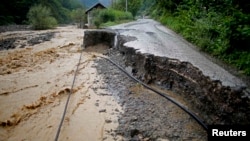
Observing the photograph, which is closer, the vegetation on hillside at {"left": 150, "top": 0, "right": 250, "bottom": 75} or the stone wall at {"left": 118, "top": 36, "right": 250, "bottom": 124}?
the stone wall at {"left": 118, "top": 36, "right": 250, "bottom": 124}

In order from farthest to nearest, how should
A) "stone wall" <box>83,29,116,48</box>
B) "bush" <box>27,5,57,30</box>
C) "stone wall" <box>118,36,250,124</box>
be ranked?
"bush" <box>27,5,57,30</box>
"stone wall" <box>83,29,116,48</box>
"stone wall" <box>118,36,250,124</box>

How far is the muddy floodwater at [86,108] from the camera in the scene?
5238 mm

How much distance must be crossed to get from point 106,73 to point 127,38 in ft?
9.00

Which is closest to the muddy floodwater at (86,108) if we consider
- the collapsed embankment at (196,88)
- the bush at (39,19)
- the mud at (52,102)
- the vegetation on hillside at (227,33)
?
the mud at (52,102)

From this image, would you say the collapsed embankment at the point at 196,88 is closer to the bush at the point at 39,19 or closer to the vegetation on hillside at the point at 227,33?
the vegetation on hillside at the point at 227,33

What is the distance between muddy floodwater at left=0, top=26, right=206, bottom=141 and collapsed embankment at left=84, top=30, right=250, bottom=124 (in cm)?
41

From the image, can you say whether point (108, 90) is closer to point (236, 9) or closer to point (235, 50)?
point (235, 50)

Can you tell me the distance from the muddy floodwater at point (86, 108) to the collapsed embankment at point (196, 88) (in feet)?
1.33

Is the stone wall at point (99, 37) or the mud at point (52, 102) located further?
the stone wall at point (99, 37)

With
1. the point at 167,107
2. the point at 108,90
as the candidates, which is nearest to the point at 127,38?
the point at 108,90

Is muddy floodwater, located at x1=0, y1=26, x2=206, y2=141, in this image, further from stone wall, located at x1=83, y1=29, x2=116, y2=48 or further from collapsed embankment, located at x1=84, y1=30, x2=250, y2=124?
stone wall, located at x1=83, y1=29, x2=116, y2=48

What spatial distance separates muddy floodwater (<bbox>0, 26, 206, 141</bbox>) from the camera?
17.2ft

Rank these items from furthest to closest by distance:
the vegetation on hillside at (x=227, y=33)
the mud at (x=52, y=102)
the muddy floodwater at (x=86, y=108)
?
1. the vegetation on hillside at (x=227, y=33)
2. the mud at (x=52, y=102)
3. the muddy floodwater at (x=86, y=108)

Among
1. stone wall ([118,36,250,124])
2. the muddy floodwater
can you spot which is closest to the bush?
the muddy floodwater
